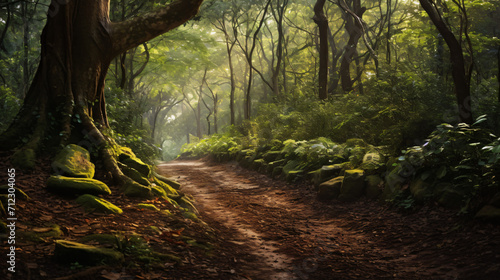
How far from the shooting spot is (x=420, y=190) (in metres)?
5.25

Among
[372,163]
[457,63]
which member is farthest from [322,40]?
[372,163]

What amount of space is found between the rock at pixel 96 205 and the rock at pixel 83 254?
120 cm

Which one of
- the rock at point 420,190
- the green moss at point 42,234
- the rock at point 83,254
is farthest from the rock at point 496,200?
the green moss at point 42,234

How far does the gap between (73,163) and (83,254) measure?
94.6 inches

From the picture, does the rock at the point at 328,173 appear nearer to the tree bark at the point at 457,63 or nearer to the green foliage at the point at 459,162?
the green foliage at the point at 459,162

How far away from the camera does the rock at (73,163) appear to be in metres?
4.74

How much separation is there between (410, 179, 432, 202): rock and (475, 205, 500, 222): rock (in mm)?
1069

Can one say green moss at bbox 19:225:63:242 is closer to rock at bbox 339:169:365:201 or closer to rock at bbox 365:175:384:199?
rock at bbox 339:169:365:201

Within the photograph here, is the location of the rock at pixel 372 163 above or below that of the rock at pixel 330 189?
above

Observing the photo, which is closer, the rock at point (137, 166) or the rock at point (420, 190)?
the rock at point (420, 190)

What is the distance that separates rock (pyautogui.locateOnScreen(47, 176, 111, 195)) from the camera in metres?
4.29

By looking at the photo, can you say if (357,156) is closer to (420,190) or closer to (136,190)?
(420,190)

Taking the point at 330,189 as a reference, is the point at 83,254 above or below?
above

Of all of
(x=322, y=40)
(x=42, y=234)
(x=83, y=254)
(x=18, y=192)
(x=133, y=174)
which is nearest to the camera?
(x=83, y=254)
